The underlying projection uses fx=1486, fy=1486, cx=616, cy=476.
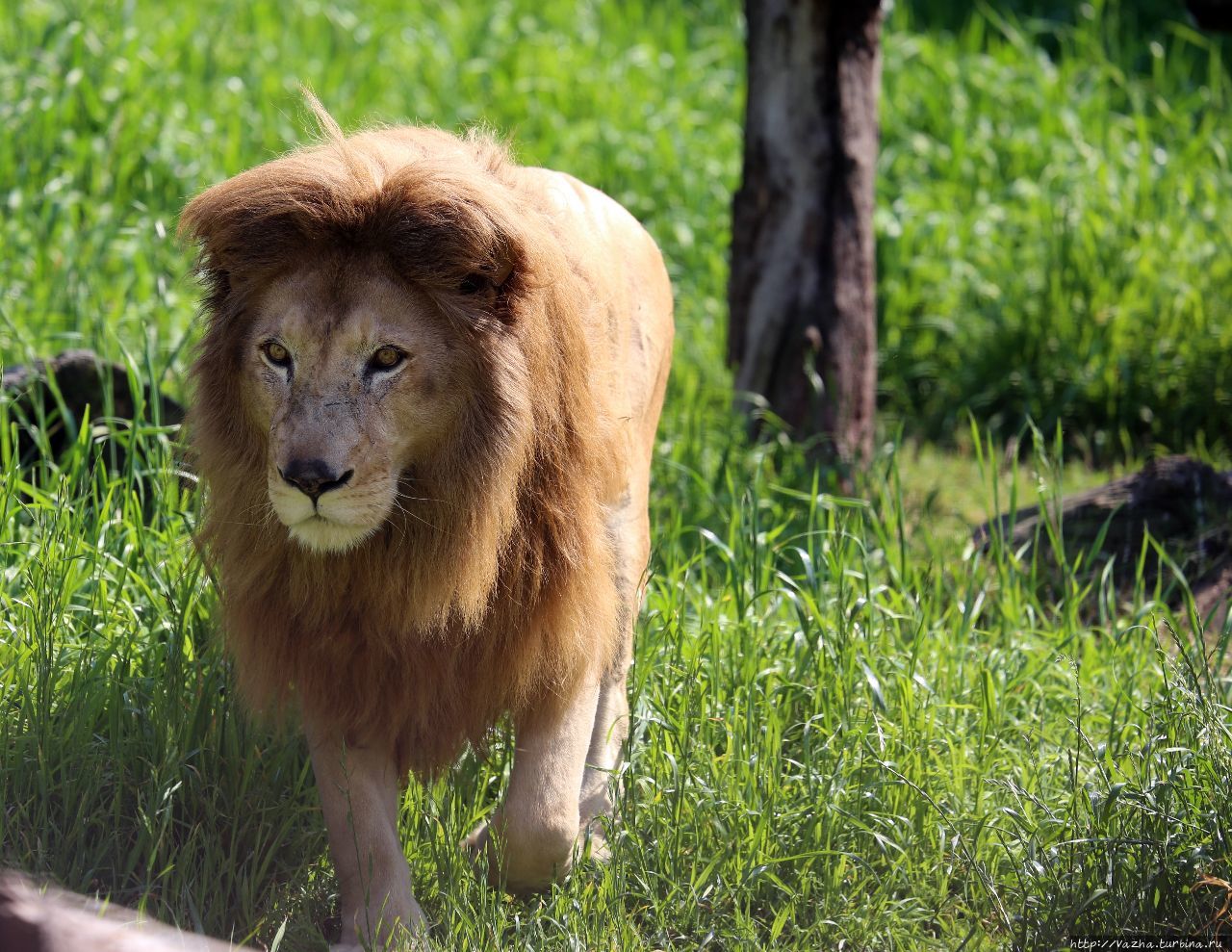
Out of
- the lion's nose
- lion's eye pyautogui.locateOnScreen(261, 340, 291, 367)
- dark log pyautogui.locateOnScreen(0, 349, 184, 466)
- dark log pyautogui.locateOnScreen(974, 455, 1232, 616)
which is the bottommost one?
dark log pyautogui.locateOnScreen(974, 455, 1232, 616)

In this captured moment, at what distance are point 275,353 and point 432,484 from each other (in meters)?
0.37

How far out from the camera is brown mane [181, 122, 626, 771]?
2707 millimetres

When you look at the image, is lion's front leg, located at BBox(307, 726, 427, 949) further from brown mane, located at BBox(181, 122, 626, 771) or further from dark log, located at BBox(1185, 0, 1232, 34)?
dark log, located at BBox(1185, 0, 1232, 34)

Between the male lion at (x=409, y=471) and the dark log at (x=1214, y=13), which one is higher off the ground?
the dark log at (x=1214, y=13)

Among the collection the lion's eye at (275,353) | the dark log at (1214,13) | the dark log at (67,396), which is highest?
the dark log at (1214,13)

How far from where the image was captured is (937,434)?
6.36 meters

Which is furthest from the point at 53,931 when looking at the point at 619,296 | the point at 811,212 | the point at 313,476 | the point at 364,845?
the point at 811,212

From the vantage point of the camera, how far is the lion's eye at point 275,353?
2678mm

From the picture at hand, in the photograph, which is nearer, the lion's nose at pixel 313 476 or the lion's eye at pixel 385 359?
the lion's nose at pixel 313 476

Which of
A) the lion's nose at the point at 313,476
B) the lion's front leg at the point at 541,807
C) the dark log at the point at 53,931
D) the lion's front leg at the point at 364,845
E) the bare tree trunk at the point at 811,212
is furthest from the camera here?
the bare tree trunk at the point at 811,212

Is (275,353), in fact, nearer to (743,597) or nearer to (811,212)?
(743,597)

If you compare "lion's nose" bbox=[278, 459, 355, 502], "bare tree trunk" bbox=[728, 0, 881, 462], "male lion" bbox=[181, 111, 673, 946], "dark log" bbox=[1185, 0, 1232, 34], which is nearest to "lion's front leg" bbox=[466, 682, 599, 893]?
"male lion" bbox=[181, 111, 673, 946]

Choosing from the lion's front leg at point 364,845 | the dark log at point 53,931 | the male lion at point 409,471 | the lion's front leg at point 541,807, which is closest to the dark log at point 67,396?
the male lion at point 409,471

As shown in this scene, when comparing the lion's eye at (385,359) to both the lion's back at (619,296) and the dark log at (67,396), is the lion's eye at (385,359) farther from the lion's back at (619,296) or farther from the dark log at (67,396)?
the dark log at (67,396)
